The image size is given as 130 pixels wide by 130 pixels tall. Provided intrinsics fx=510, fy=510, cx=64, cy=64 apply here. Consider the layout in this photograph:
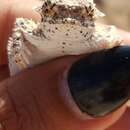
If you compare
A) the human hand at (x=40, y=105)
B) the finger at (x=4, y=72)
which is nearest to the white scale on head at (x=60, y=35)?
the human hand at (x=40, y=105)

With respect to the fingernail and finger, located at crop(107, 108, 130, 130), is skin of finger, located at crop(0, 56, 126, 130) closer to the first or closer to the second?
the fingernail

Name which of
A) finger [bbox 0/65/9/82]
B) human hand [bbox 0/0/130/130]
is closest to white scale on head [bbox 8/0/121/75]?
Result: human hand [bbox 0/0/130/130]

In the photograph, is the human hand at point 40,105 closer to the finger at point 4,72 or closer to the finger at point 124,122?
the finger at point 124,122

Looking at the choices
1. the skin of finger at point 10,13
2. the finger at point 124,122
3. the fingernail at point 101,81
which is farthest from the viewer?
the skin of finger at point 10,13

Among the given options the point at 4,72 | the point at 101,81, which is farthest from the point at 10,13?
the point at 101,81

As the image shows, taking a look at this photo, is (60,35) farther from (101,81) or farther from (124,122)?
(124,122)

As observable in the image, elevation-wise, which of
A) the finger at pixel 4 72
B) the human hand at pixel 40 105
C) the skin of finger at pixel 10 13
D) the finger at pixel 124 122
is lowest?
the finger at pixel 124 122
